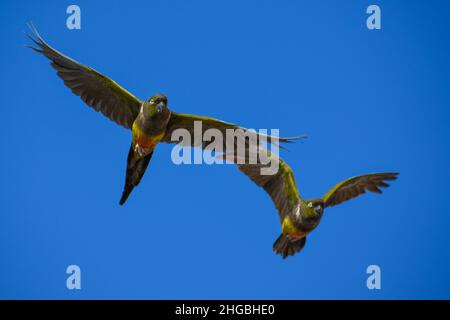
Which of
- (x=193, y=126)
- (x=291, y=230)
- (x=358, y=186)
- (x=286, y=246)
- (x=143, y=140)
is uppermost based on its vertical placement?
(x=193, y=126)

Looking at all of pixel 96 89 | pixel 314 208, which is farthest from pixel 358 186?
pixel 96 89

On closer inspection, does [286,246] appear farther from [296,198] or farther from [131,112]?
[131,112]

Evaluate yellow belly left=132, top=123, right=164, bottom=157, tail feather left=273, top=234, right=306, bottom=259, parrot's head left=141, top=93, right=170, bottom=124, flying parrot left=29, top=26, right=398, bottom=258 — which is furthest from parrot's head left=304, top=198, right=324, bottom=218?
parrot's head left=141, top=93, right=170, bottom=124

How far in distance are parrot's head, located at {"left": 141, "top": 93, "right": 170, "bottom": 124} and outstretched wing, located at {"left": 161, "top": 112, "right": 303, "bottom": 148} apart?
62 centimetres

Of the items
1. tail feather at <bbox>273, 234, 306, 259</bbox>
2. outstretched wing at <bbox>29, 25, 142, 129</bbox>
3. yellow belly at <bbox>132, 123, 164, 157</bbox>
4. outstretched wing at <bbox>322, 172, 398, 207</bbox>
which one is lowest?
tail feather at <bbox>273, 234, 306, 259</bbox>

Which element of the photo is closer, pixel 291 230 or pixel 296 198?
pixel 291 230

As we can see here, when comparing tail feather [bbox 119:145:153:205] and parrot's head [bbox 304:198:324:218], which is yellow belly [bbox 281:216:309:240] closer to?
parrot's head [bbox 304:198:324:218]

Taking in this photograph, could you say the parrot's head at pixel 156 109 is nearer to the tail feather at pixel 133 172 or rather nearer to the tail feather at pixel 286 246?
the tail feather at pixel 133 172

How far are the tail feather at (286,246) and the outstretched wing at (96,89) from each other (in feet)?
14.5

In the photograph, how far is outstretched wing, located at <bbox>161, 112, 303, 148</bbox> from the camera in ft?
51.4

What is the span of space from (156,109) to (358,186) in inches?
222

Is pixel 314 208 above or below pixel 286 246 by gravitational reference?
above

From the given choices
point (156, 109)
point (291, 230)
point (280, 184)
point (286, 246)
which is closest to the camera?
point (156, 109)

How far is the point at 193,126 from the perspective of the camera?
15945 mm
